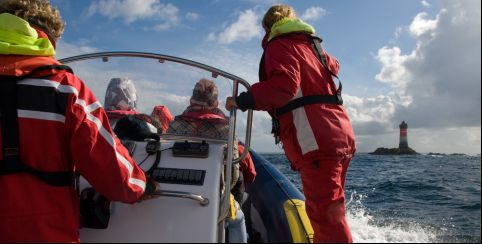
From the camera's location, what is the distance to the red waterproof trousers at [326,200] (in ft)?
7.55

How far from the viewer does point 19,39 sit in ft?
5.49

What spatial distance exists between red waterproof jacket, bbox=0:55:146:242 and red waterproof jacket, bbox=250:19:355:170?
1.11 metres

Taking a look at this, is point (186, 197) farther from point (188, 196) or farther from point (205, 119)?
point (205, 119)

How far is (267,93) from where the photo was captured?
7.80ft

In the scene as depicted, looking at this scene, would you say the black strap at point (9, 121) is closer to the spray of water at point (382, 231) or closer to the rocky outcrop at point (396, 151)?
the spray of water at point (382, 231)

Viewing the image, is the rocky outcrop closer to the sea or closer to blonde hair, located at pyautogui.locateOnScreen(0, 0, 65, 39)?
the sea

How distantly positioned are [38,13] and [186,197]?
3.91 ft

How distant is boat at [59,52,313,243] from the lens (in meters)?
1.80

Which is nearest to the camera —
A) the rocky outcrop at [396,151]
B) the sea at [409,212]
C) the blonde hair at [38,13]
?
the blonde hair at [38,13]

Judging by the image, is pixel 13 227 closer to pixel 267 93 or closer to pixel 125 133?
pixel 125 133

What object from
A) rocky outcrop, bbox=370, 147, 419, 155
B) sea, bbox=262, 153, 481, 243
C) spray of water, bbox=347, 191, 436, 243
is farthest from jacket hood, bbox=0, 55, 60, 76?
rocky outcrop, bbox=370, 147, 419, 155

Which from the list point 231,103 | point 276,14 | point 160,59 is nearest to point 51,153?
point 231,103

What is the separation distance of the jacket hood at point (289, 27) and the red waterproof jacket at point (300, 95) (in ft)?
0.12

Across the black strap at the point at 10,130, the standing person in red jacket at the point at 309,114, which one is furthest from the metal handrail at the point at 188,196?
the standing person in red jacket at the point at 309,114
